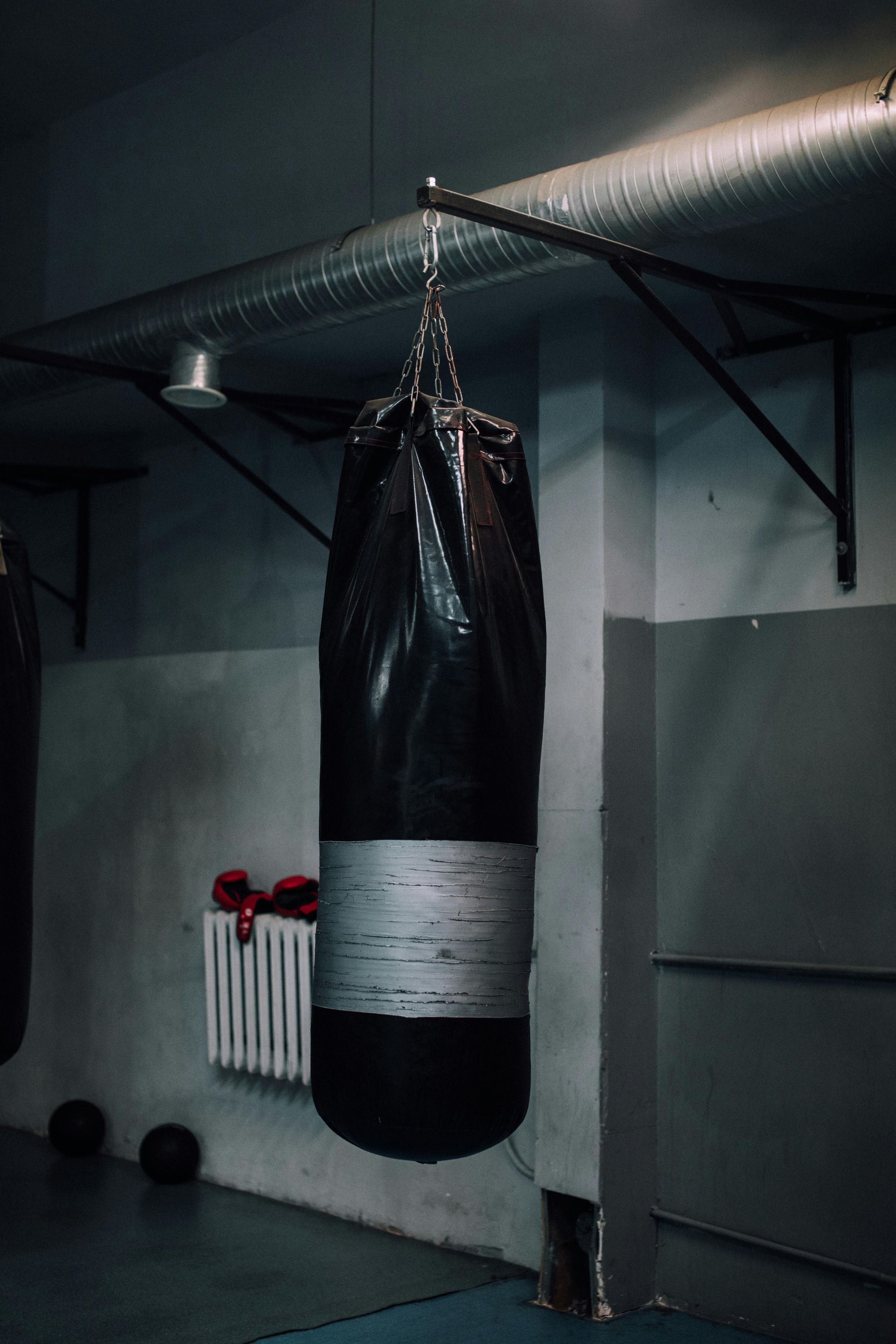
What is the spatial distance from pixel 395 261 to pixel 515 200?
37 cm

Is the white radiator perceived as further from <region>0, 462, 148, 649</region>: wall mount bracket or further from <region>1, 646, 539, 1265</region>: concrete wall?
<region>0, 462, 148, 649</region>: wall mount bracket

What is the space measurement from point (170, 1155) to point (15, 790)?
216 centimetres

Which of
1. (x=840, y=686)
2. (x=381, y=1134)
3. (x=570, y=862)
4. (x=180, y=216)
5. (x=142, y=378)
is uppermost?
(x=180, y=216)

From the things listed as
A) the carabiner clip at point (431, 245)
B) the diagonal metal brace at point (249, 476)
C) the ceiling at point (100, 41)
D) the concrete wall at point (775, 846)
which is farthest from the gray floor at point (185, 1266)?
the ceiling at point (100, 41)

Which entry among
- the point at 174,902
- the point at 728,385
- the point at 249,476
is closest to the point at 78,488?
the point at 249,476

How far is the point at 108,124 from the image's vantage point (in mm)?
4586

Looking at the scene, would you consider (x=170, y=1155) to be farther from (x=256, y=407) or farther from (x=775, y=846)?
(x=256, y=407)

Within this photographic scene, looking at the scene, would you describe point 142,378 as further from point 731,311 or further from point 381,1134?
point 381,1134

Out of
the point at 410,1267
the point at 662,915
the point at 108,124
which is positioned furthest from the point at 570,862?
the point at 108,124

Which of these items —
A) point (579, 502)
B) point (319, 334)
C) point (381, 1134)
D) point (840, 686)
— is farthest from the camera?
point (319, 334)

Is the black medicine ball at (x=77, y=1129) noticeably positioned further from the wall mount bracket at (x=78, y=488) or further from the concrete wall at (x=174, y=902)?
the wall mount bracket at (x=78, y=488)

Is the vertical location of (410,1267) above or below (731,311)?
below

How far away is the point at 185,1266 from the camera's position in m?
3.83

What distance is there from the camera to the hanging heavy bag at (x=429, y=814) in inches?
84.7
